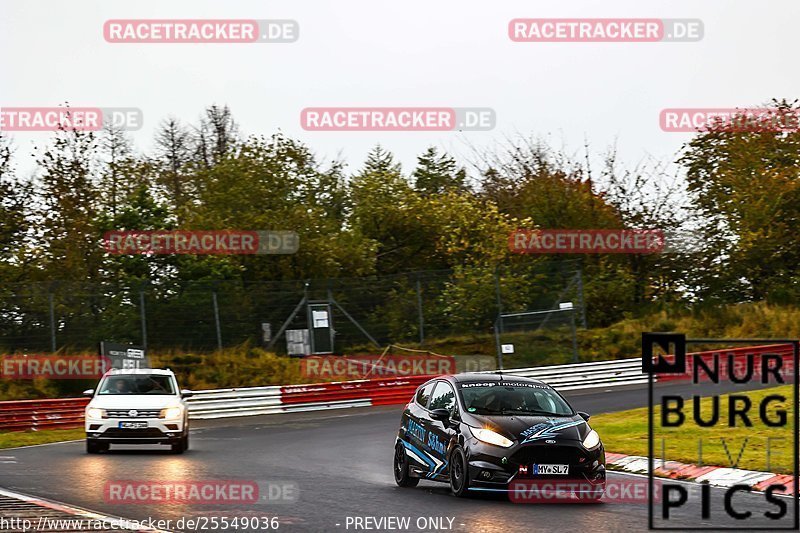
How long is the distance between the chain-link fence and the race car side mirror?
2287 cm

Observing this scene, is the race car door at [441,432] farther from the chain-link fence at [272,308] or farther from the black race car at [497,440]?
the chain-link fence at [272,308]

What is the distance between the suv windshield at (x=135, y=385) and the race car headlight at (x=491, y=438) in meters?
10.00

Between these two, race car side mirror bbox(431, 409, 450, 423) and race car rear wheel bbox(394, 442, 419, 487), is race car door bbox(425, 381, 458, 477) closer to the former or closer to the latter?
race car side mirror bbox(431, 409, 450, 423)

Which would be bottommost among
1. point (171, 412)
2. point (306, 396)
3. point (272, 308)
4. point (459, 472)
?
point (306, 396)

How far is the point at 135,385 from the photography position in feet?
71.1

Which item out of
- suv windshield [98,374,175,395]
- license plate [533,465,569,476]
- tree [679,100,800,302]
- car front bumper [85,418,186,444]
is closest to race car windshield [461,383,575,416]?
license plate [533,465,569,476]

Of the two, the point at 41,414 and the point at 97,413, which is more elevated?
the point at 97,413

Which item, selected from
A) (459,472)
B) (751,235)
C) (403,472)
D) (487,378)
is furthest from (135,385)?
(751,235)

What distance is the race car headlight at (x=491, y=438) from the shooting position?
12.9 m

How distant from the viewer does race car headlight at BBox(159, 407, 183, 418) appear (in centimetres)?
2080

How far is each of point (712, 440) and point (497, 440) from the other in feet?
26.0

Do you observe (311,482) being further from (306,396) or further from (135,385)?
(306,396)

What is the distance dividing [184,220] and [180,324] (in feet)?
48.6

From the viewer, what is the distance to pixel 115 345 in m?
34.1
